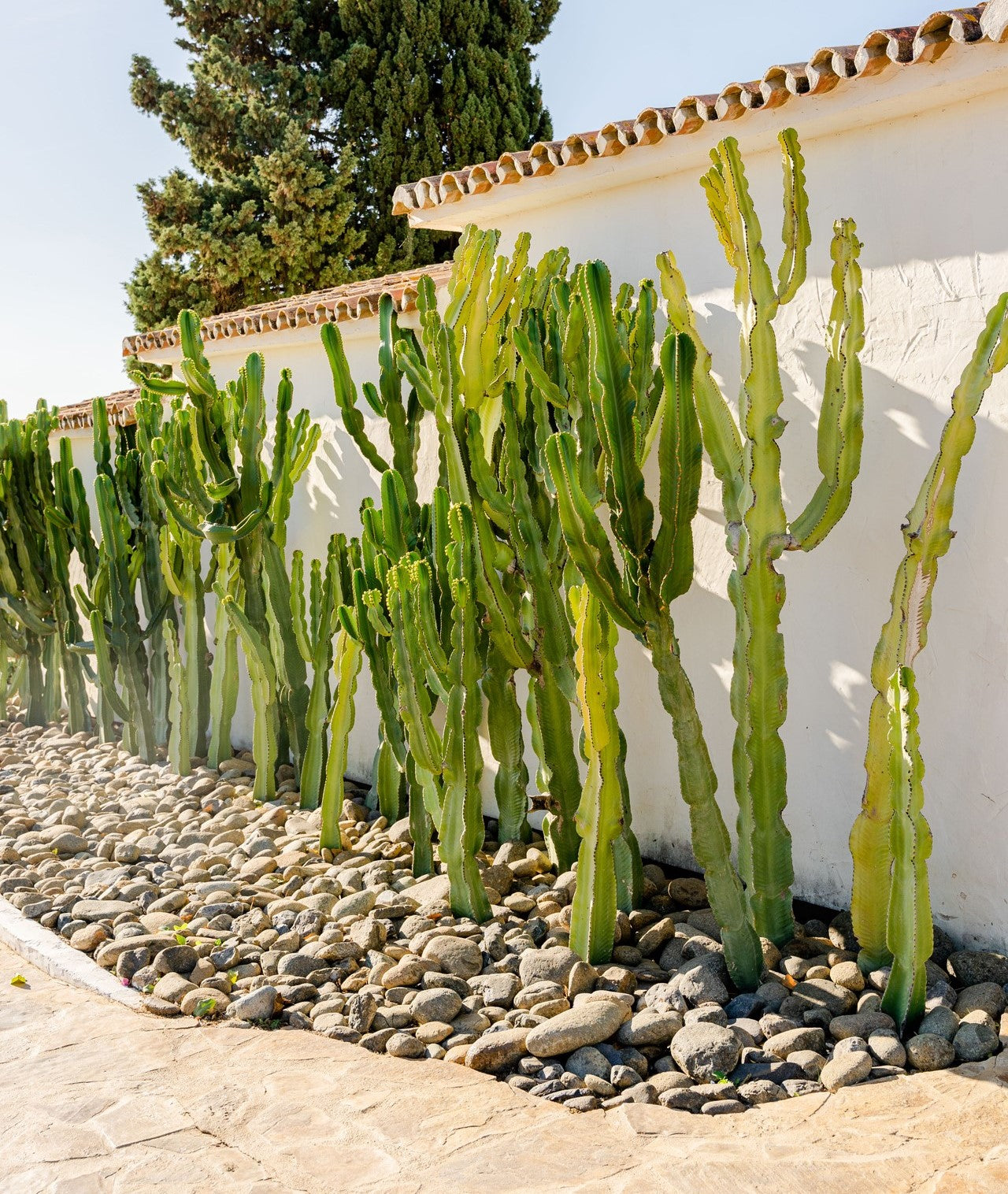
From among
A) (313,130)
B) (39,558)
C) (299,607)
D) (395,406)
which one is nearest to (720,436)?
(395,406)

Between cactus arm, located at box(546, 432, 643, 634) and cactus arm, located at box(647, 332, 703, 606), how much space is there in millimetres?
144

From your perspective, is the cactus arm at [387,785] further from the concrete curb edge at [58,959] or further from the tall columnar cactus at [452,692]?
the concrete curb edge at [58,959]

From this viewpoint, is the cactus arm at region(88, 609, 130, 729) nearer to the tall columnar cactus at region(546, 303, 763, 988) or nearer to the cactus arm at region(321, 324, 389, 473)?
the cactus arm at region(321, 324, 389, 473)

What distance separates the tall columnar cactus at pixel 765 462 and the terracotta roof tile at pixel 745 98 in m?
0.31

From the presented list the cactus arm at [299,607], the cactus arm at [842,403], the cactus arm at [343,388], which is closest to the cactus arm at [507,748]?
the cactus arm at [343,388]

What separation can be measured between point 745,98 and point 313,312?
324 centimetres

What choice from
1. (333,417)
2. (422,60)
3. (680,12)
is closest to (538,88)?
(422,60)

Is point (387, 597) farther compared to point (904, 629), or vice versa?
point (387, 597)

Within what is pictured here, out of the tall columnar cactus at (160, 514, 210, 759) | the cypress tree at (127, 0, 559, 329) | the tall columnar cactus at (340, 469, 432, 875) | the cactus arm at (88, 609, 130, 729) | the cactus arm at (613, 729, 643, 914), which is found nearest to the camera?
the cactus arm at (613, 729, 643, 914)

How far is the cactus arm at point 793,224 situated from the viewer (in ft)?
12.3

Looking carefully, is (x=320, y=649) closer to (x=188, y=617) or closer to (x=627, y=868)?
(x=188, y=617)

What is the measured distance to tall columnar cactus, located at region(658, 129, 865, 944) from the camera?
3766 millimetres

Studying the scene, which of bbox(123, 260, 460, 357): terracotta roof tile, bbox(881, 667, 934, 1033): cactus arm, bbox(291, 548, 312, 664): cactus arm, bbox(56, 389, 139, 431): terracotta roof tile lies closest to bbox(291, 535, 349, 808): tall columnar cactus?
bbox(291, 548, 312, 664): cactus arm

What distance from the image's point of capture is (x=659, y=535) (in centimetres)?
389
